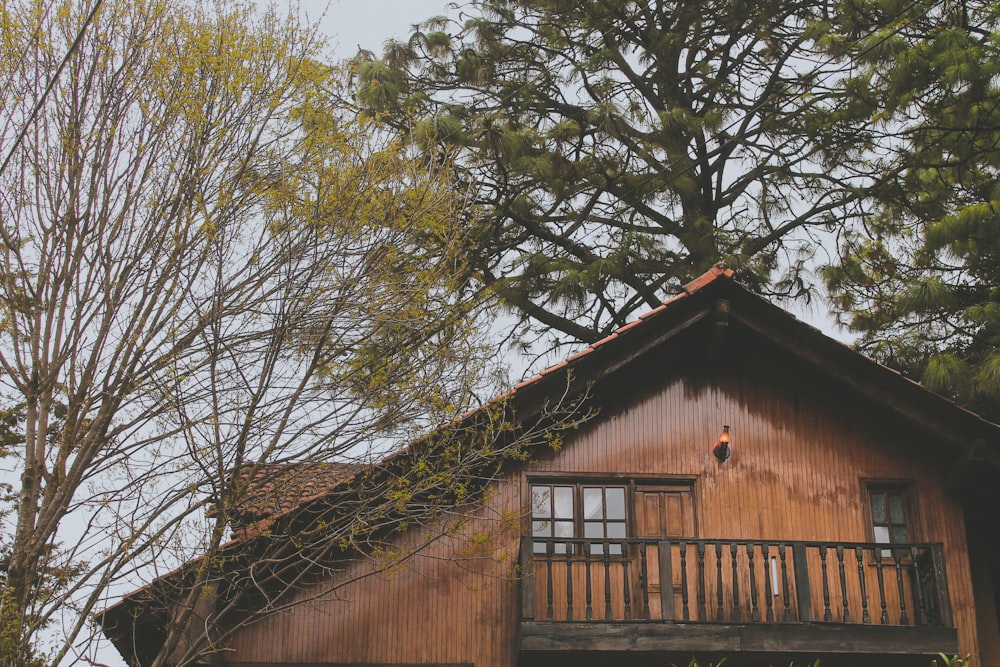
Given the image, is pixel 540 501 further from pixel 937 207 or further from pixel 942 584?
pixel 937 207

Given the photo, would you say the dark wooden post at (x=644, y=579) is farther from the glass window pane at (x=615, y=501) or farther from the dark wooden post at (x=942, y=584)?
the dark wooden post at (x=942, y=584)

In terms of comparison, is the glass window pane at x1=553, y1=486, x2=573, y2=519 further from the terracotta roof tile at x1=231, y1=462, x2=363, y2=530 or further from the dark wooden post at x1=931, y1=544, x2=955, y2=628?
the dark wooden post at x1=931, y1=544, x2=955, y2=628

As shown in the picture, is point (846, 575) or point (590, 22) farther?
point (590, 22)

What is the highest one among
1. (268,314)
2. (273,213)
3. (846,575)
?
(273,213)

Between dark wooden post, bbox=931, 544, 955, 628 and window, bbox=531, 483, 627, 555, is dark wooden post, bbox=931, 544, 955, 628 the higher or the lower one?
the lower one

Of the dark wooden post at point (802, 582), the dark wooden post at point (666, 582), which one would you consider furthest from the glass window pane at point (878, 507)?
the dark wooden post at point (666, 582)

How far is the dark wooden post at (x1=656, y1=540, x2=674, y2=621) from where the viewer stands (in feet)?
43.9

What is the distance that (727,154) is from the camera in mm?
21297

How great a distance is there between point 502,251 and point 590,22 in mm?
4446

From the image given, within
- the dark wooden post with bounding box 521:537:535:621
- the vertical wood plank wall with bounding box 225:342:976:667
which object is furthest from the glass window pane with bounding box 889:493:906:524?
the dark wooden post with bounding box 521:537:535:621

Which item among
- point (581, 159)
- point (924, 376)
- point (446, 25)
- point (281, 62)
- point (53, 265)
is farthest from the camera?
point (446, 25)

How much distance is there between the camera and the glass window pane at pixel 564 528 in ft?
47.5

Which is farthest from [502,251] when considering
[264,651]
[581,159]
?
[264,651]

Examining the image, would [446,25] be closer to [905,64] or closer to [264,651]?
[905,64]
